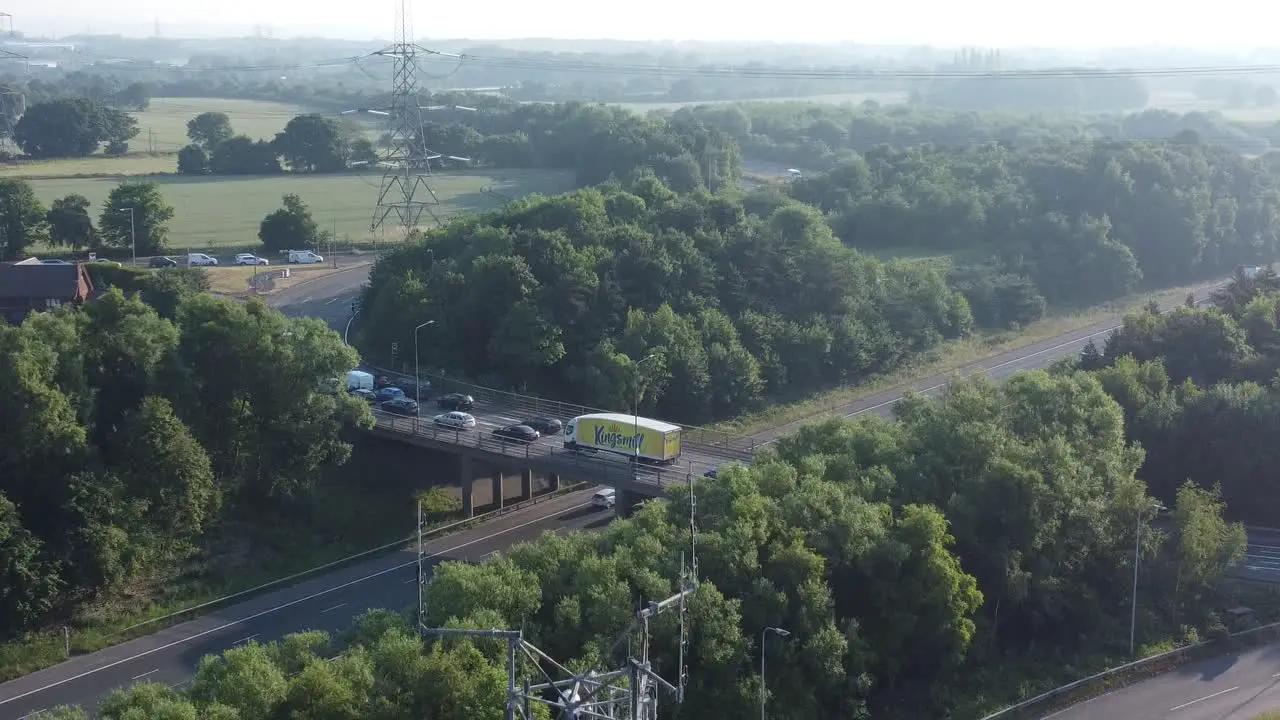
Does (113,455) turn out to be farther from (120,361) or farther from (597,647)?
(597,647)

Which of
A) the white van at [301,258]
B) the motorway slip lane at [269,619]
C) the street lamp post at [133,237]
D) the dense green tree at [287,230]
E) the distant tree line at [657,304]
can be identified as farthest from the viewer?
the dense green tree at [287,230]

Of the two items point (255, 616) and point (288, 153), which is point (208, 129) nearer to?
point (288, 153)

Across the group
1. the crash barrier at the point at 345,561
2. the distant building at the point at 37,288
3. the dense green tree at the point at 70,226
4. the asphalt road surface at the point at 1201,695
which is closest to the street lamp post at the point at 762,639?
the asphalt road surface at the point at 1201,695

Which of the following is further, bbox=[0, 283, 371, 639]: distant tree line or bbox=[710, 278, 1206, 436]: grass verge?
bbox=[710, 278, 1206, 436]: grass verge

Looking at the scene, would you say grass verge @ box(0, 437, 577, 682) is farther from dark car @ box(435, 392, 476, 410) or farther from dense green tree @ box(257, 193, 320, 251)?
dense green tree @ box(257, 193, 320, 251)

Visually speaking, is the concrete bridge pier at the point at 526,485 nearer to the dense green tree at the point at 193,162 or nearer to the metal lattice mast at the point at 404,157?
the metal lattice mast at the point at 404,157

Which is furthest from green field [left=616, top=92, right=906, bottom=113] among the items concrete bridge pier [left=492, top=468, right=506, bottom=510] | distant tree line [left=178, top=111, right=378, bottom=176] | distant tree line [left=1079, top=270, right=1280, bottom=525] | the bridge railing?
concrete bridge pier [left=492, top=468, right=506, bottom=510]
